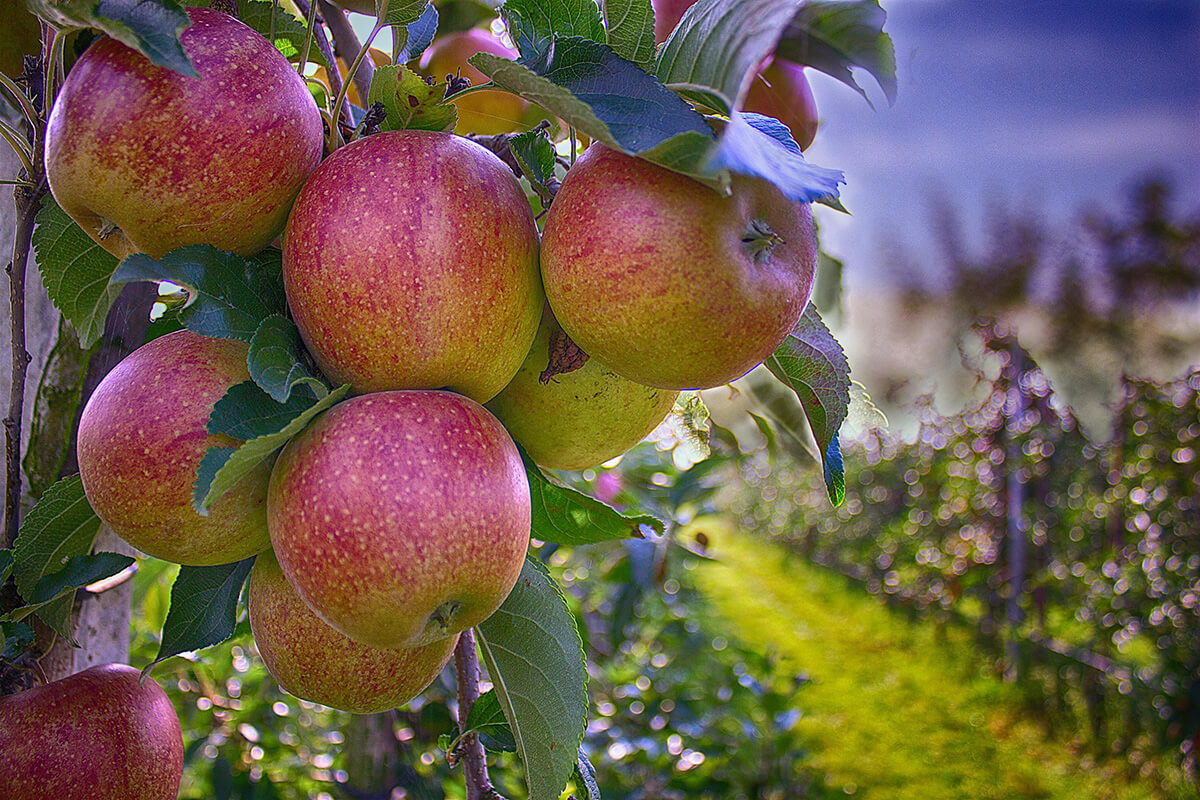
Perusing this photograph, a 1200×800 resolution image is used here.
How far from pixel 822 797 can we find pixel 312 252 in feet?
8.50

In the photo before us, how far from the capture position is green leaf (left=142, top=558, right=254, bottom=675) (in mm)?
618

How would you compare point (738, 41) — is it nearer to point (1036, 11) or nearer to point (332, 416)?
point (332, 416)

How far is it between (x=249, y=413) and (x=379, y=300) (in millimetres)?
86

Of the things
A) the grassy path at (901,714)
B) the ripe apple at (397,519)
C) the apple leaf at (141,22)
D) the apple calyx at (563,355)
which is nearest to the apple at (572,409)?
the apple calyx at (563,355)

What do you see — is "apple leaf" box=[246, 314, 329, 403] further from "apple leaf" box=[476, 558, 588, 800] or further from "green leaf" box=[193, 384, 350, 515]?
"apple leaf" box=[476, 558, 588, 800]

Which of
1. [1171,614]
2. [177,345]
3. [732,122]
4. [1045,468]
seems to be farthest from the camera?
[1045,468]

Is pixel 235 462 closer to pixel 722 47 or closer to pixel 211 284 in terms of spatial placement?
pixel 211 284

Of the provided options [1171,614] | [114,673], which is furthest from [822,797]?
[114,673]

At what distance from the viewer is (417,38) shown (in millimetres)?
594

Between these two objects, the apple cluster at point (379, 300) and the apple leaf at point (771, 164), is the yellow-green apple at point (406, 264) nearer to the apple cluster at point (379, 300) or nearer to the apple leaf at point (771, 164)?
the apple cluster at point (379, 300)

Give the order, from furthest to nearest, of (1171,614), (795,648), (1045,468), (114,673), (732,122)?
(795,648), (1045,468), (1171,614), (114,673), (732,122)

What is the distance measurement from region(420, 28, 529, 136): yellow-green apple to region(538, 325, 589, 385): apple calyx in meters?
0.25

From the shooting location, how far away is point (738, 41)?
398mm

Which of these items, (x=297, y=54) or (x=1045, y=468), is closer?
(x=297, y=54)
